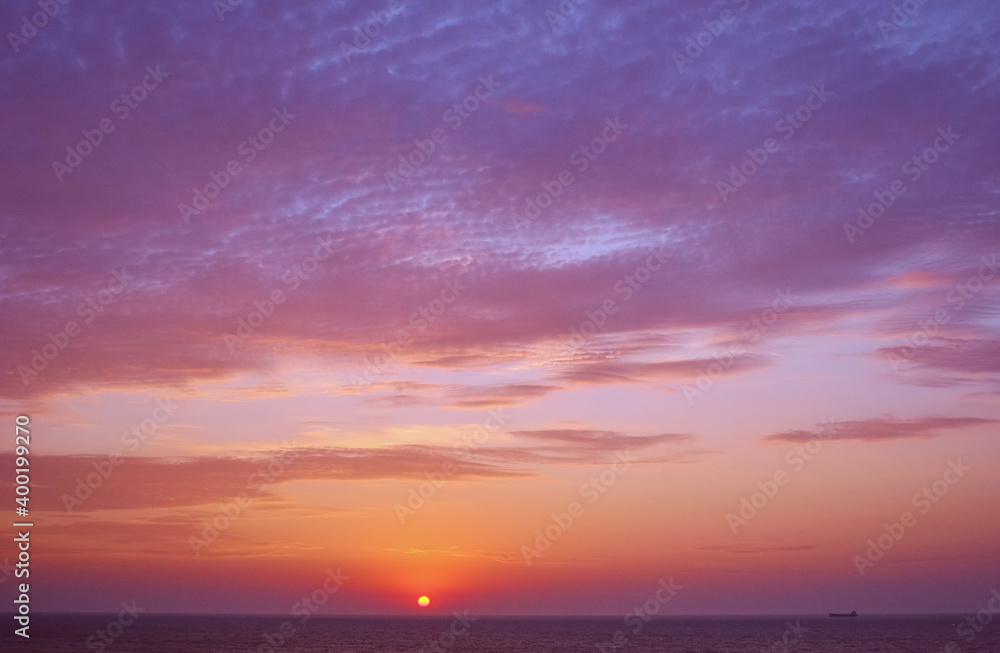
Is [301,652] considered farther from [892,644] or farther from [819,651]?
[892,644]

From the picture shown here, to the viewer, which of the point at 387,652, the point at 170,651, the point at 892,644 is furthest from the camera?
the point at 892,644

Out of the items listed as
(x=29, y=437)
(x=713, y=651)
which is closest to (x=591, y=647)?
(x=713, y=651)

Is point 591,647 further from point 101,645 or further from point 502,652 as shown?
point 101,645

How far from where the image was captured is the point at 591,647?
391 ft

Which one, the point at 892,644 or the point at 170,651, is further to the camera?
the point at 892,644

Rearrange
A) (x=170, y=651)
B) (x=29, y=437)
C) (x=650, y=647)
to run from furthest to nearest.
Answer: (x=650, y=647)
(x=170, y=651)
(x=29, y=437)

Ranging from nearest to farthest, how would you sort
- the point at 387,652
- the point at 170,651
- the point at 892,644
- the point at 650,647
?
the point at 170,651 < the point at 387,652 < the point at 650,647 < the point at 892,644

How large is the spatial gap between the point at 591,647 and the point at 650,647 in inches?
324

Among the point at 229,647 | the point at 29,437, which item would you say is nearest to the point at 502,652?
the point at 229,647

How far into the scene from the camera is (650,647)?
118 metres

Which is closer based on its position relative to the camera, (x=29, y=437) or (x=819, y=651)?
(x=29, y=437)

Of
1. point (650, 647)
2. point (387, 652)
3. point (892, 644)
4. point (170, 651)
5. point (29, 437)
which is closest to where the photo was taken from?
point (29, 437)

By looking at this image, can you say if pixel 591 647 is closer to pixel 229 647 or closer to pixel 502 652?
pixel 502 652

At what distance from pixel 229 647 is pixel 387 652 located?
21.7 metres
